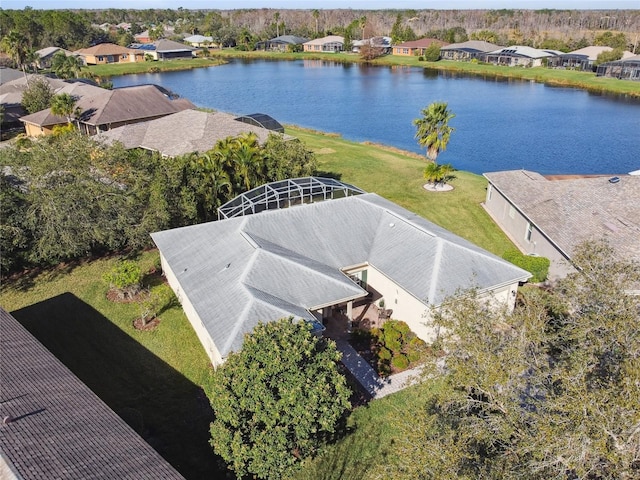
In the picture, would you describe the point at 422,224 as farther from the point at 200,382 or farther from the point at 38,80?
the point at 38,80

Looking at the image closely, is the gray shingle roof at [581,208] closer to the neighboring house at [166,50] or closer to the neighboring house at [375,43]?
the neighboring house at [375,43]

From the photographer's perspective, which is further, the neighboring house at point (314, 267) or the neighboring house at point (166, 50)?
the neighboring house at point (166, 50)

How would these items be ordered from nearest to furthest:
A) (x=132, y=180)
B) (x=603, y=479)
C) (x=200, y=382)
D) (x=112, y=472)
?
(x=603, y=479) < (x=112, y=472) < (x=200, y=382) < (x=132, y=180)

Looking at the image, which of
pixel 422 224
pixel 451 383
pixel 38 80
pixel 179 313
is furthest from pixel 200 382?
pixel 38 80

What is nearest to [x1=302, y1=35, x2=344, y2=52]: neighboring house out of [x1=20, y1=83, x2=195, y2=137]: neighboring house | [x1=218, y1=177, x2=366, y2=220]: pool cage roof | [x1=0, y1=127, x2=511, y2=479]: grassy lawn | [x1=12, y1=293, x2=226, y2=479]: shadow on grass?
[x1=20, y1=83, x2=195, y2=137]: neighboring house

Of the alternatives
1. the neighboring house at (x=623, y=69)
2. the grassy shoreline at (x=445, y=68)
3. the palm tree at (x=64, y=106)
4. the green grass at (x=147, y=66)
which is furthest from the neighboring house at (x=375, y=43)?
the palm tree at (x=64, y=106)

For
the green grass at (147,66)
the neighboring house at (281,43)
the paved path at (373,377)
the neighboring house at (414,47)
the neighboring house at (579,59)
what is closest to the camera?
the paved path at (373,377)

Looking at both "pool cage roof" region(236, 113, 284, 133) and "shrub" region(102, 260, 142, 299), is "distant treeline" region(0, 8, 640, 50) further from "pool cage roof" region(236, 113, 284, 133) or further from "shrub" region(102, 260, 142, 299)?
"shrub" region(102, 260, 142, 299)
